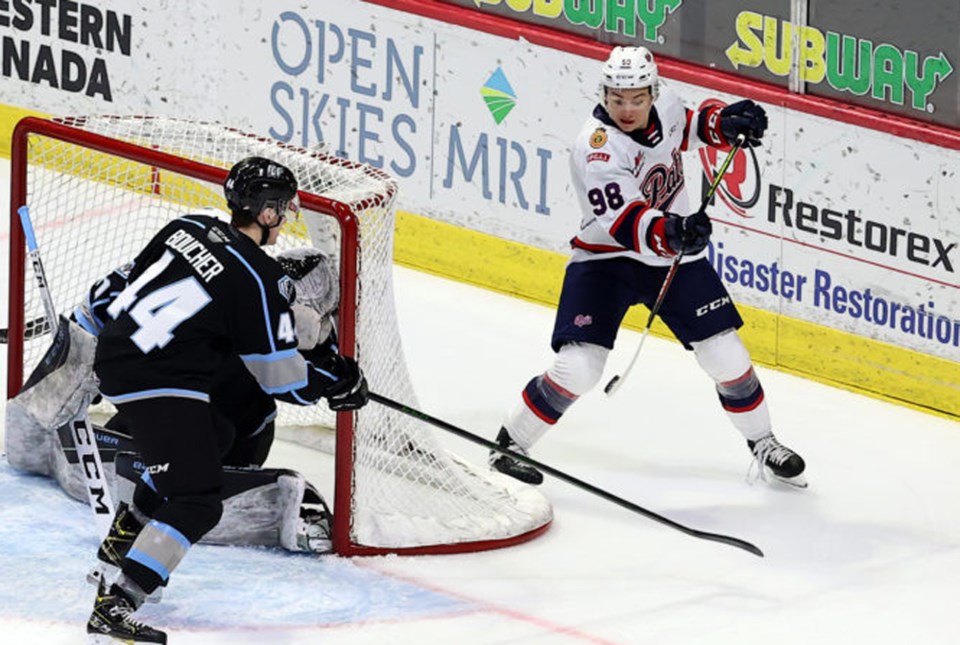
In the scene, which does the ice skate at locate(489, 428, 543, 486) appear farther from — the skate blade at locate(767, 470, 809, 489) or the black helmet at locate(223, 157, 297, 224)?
the black helmet at locate(223, 157, 297, 224)

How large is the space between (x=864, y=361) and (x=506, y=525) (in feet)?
5.52

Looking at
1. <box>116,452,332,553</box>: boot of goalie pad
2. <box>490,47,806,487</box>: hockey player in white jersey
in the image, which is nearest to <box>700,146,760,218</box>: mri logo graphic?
<box>490,47,806,487</box>: hockey player in white jersey

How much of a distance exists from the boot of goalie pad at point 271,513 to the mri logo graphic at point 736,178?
2109 mm

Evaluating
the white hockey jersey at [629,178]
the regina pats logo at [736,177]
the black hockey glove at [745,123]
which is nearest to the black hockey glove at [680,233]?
the white hockey jersey at [629,178]

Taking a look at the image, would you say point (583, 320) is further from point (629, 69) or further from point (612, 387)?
point (629, 69)

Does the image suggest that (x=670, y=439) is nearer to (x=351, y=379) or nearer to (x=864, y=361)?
(x=864, y=361)

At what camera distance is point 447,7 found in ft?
27.4

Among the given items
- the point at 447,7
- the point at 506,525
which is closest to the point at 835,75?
the point at 447,7

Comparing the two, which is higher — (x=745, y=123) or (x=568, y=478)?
(x=745, y=123)

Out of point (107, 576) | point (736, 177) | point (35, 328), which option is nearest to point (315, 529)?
point (107, 576)

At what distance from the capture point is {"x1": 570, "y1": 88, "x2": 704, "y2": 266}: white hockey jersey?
652cm

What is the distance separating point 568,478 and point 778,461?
33.4 inches

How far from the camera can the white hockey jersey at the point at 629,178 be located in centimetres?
652

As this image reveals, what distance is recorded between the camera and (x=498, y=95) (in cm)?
830
